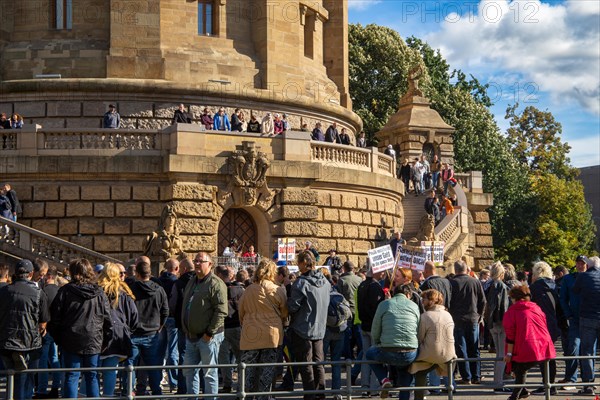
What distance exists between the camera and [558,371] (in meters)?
19.9

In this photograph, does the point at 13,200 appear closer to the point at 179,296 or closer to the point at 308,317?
the point at 179,296

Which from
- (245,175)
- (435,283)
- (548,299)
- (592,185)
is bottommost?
(548,299)

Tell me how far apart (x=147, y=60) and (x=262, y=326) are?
71.9ft

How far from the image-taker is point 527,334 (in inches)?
560

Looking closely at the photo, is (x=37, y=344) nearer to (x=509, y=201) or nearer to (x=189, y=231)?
(x=189, y=231)

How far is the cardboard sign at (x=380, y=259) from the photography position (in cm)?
1616

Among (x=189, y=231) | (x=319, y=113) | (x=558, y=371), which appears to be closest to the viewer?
(x=558, y=371)

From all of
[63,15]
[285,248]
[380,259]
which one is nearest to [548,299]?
[380,259]

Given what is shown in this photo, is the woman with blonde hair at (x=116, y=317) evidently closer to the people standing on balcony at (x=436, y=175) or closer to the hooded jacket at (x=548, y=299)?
the hooded jacket at (x=548, y=299)

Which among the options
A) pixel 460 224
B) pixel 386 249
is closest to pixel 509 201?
pixel 460 224

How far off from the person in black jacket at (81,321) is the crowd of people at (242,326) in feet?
0.04

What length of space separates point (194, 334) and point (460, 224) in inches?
983

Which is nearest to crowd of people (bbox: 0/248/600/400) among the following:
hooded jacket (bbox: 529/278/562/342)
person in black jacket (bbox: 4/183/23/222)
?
hooded jacket (bbox: 529/278/562/342)

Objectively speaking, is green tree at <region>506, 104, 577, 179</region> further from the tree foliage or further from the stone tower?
the stone tower
